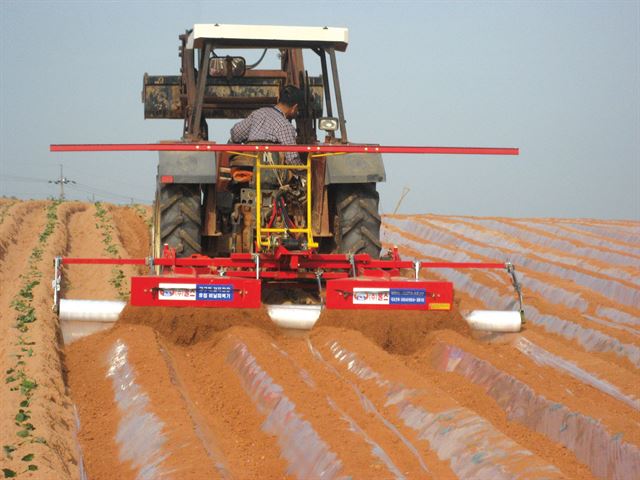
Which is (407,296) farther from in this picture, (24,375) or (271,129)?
(24,375)

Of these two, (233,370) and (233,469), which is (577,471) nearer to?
(233,469)

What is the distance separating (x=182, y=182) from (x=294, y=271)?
3.77 ft

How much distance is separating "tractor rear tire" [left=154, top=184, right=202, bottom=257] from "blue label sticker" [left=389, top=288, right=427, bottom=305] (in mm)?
1841

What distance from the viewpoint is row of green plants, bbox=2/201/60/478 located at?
4.98m

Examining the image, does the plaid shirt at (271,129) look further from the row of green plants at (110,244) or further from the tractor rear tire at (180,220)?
the row of green plants at (110,244)

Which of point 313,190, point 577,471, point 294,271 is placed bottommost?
point 577,471

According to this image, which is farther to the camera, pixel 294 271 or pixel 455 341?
pixel 294 271

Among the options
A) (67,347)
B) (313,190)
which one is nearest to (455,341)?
(313,190)

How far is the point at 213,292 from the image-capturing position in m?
7.57

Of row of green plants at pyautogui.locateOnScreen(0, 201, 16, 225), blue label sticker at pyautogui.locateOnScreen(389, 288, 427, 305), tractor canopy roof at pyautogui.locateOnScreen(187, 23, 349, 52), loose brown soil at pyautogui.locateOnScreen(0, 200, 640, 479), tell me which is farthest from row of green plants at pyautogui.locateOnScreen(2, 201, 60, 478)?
row of green plants at pyautogui.locateOnScreen(0, 201, 16, 225)

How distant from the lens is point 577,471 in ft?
16.7

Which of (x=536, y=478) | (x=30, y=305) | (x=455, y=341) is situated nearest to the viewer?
(x=536, y=478)

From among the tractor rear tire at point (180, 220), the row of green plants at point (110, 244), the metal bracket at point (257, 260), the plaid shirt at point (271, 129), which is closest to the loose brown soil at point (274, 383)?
the metal bracket at point (257, 260)

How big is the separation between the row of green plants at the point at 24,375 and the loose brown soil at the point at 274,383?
1.8 inches
